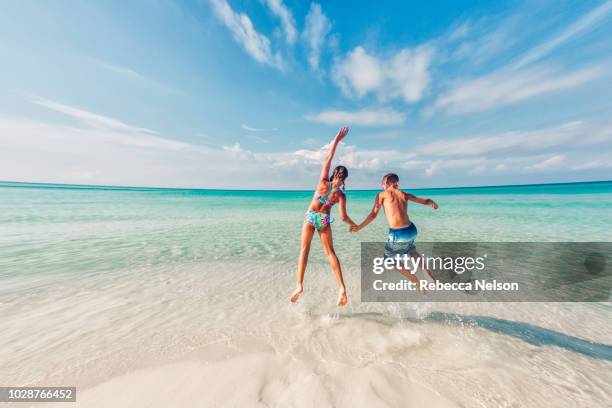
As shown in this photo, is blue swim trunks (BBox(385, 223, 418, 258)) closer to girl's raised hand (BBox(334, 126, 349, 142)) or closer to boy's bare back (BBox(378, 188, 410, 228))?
boy's bare back (BBox(378, 188, 410, 228))

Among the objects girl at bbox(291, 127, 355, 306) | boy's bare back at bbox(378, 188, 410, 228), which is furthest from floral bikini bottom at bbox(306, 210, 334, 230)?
boy's bare back at bbox(378, 188, 410, 228)

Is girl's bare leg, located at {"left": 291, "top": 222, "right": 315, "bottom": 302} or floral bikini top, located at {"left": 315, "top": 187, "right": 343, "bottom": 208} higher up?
floral bikini top, located at {"left": 315, "top": 187, "right": 343, "bottom": 208}

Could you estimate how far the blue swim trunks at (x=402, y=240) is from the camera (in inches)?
185

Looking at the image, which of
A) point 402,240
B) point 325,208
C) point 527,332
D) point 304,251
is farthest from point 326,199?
point 527,332

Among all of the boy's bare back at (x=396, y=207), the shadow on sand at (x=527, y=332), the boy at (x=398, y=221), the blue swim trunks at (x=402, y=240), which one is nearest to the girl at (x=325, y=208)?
the boy at (x=398, y=221)

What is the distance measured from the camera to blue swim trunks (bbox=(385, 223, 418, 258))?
4691 millimetres

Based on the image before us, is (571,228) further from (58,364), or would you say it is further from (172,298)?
(58,364)

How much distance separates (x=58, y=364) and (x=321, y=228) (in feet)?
13.9

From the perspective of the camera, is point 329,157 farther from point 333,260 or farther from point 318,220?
point 333,260

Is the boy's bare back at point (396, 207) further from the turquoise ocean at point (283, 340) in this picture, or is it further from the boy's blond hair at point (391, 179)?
the turquoise ocean at point (283, 340)

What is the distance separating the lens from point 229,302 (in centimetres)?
484

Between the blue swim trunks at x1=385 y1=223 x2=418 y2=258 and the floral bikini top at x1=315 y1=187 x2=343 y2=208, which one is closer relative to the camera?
the floral bikini top at x1=315 y1=187 x2=343 y2=208

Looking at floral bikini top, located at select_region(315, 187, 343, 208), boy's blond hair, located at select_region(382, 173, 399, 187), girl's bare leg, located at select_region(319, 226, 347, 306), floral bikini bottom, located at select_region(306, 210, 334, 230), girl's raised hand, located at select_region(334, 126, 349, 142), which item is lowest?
girl's bare leg, located at select_region(319, 226, 347, 306)

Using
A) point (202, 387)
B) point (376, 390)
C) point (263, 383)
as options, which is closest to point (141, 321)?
point (202, 387)
